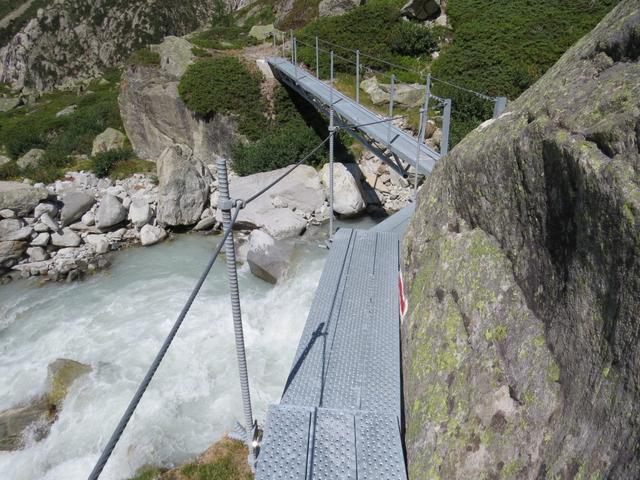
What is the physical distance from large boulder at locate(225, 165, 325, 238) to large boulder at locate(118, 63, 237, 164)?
432 cm

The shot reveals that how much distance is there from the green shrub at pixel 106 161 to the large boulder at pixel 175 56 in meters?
4.81

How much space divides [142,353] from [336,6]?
23498mm

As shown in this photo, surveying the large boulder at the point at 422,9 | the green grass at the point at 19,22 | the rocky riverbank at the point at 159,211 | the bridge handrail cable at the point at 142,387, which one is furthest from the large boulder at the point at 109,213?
the green grass at the point at 19,22

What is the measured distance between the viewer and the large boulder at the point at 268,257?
1053cm

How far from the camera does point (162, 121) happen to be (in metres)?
19.4

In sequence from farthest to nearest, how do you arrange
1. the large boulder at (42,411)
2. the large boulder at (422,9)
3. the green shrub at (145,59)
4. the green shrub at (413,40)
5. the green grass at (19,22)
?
1. the green grass at (19,22)
2. the large boulder at (422,9)
3. the green shrub at (145,59)
4. the green shrub at (413,40)
5. the large boulder at (42,411)

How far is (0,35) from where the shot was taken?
66.6m

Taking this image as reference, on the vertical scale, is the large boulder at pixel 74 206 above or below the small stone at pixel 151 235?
above

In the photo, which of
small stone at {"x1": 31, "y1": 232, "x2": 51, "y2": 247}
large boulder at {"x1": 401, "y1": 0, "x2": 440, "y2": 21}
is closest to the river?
small stone at {"x1": 31, "y1": 232, "x2": 51, "y2": 247}

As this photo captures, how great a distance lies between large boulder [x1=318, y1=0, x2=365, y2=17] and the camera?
2406 centimetres

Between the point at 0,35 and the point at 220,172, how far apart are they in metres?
88.6

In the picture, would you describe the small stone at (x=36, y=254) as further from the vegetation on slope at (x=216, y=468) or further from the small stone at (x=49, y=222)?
the vegetation on slope at (x=216, y=468)

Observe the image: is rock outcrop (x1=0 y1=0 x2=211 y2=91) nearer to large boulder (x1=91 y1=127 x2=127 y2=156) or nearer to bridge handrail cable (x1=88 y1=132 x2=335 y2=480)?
large boulder (x1=91 y1=127 x2=127 y2=156)

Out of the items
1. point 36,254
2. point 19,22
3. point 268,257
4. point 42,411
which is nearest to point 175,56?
→ point 36,254
